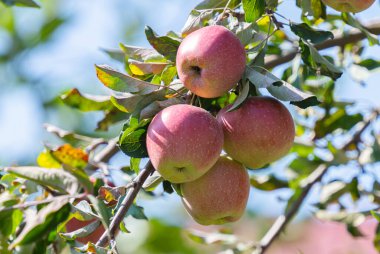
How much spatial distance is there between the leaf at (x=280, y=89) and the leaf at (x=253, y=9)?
12cm

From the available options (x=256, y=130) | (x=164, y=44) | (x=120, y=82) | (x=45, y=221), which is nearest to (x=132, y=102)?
(x=120, y=82)

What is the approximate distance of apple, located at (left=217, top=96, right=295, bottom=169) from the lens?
1.49m

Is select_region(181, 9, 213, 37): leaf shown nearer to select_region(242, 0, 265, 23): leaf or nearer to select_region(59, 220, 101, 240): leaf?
select_region(242, 0, 265, 23): leaf

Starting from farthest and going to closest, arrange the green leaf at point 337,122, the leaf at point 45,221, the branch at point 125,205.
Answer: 1. the green leaf at point 337,122
2. the branch at point 125,205
3. the leaf at point 45,221

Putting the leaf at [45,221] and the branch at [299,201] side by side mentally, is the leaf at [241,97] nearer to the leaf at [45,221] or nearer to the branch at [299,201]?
the leaf at [45,221]

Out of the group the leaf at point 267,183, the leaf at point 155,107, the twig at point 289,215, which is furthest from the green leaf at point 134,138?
the leaf at point 267,183

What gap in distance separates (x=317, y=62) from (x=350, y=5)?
0.14m

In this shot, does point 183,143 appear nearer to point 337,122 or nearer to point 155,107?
point 155,107

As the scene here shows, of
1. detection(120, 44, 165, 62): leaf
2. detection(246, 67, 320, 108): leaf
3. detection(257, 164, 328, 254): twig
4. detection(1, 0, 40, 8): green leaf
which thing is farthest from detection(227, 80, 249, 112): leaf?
detection(257, 164, 328, 254): twig

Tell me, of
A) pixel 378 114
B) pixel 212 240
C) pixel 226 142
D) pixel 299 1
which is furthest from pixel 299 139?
pixel 226 142

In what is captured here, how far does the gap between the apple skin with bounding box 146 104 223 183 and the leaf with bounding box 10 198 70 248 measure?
0.73 feet

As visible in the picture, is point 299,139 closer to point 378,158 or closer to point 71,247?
point 378,158

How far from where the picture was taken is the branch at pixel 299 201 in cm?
218

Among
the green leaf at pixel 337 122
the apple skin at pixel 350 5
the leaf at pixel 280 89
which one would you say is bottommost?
the green leaf at pixel 337 122
